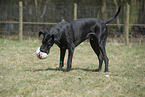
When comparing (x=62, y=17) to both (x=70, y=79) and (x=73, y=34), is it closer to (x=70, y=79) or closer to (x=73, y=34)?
(x=73, y=34)

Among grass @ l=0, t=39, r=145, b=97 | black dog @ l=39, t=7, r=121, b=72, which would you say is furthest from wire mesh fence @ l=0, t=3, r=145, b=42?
black dog @ l=39, t=7, r=121, b=72

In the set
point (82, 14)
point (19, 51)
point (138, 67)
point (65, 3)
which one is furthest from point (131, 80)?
point (65, 3)

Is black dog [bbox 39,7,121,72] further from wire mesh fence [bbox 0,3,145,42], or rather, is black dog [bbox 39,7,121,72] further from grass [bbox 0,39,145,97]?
wire mesh fence [bbox 0,3,145,42]

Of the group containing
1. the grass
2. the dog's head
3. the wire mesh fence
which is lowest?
the grass

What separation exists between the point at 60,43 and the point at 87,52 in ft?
11.5

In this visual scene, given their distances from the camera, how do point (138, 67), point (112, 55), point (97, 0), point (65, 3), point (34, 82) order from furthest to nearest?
1. point (65, 3)
2. point (97, 0)
3. point (112, 55)
4. point (138, 67)
5. point (34, 82)

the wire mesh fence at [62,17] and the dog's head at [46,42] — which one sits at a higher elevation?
the wire mesh fence at [62,17]

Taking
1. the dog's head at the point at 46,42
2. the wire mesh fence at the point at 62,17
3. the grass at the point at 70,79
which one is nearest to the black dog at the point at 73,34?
the dog's head at the point at 46,42

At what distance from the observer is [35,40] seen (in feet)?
36.9

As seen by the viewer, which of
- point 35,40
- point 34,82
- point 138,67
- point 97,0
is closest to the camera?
point 34,82

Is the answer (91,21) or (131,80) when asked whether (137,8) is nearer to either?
(91,21)

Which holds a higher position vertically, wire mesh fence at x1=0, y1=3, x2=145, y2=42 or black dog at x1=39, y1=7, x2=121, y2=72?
wire mesh fence at x1=0, y1=3, x2=145, y2=42

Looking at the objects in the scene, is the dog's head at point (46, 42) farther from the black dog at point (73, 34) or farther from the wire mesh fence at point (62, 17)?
the wire mesh fence at point (62, 17)

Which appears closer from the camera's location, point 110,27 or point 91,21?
point 91,21
